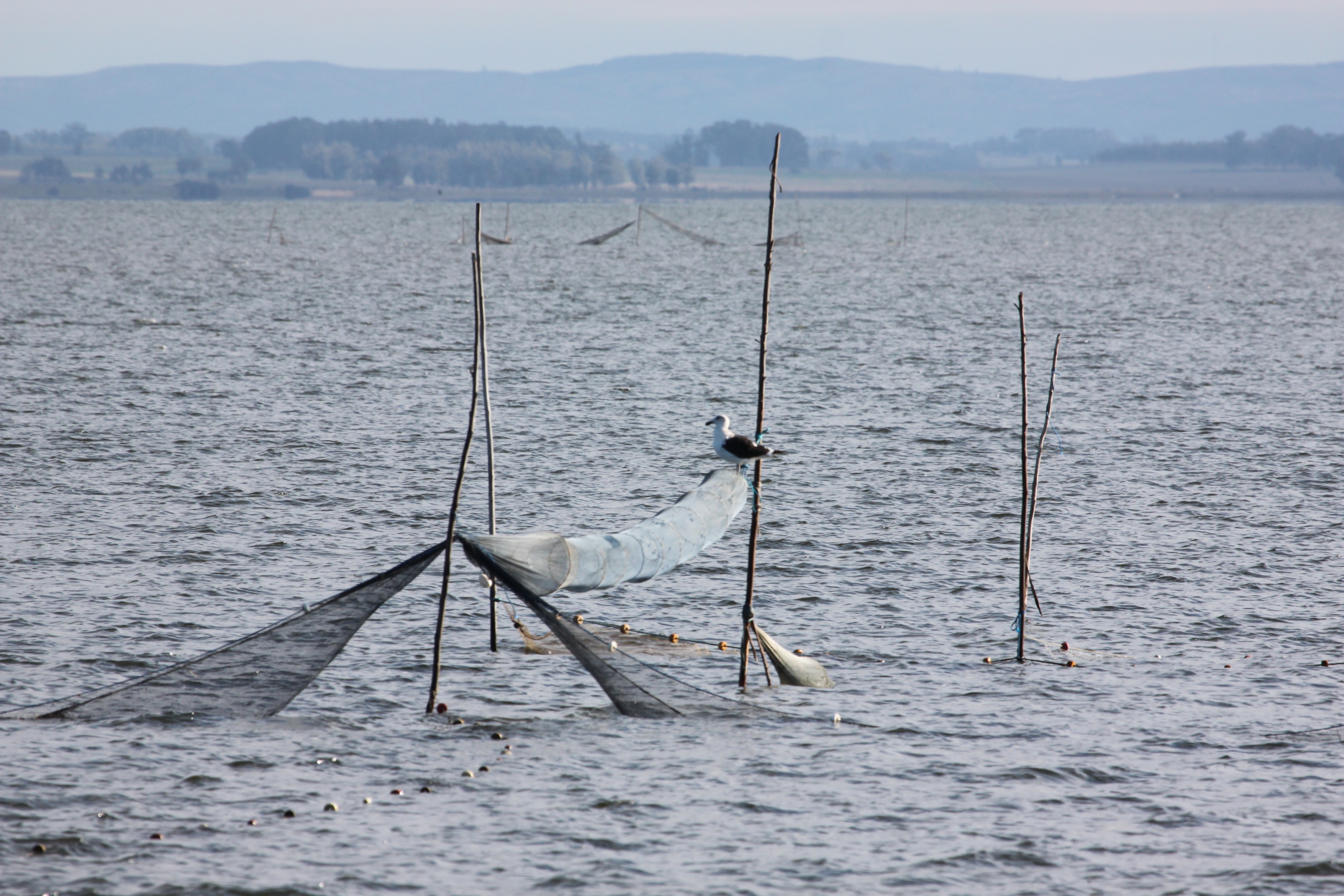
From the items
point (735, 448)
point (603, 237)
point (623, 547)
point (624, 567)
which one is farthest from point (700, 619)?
point (603, 237)

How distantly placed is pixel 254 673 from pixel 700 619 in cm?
643

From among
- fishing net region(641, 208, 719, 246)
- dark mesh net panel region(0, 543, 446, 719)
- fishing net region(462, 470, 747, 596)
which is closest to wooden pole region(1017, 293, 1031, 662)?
fishing net region(462, 470, 747, 596)

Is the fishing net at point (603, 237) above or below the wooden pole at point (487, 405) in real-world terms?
above

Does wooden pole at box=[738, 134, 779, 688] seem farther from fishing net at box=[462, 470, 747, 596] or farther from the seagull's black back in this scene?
fishing net at box=[462, 470, 747, 596]

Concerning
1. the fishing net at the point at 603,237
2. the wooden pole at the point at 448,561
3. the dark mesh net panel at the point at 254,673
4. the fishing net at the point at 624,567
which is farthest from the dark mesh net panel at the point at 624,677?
the fishing net at the point at 603,237

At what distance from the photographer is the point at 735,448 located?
616 inches

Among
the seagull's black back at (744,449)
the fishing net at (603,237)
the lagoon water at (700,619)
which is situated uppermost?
the fishing net at (603,237)

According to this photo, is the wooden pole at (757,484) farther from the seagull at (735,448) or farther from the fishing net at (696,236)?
the fishing net at (696,236)

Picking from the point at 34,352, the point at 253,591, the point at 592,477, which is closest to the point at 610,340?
the point at 34,352

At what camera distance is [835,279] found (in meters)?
86.9

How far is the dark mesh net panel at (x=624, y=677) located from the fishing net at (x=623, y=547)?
0.10 metres

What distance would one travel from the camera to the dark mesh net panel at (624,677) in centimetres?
1405

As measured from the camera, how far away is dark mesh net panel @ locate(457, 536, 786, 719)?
46.1 ft

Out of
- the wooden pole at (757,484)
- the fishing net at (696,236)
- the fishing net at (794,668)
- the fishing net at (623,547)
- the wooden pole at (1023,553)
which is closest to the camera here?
the fishing net at (623,547)
